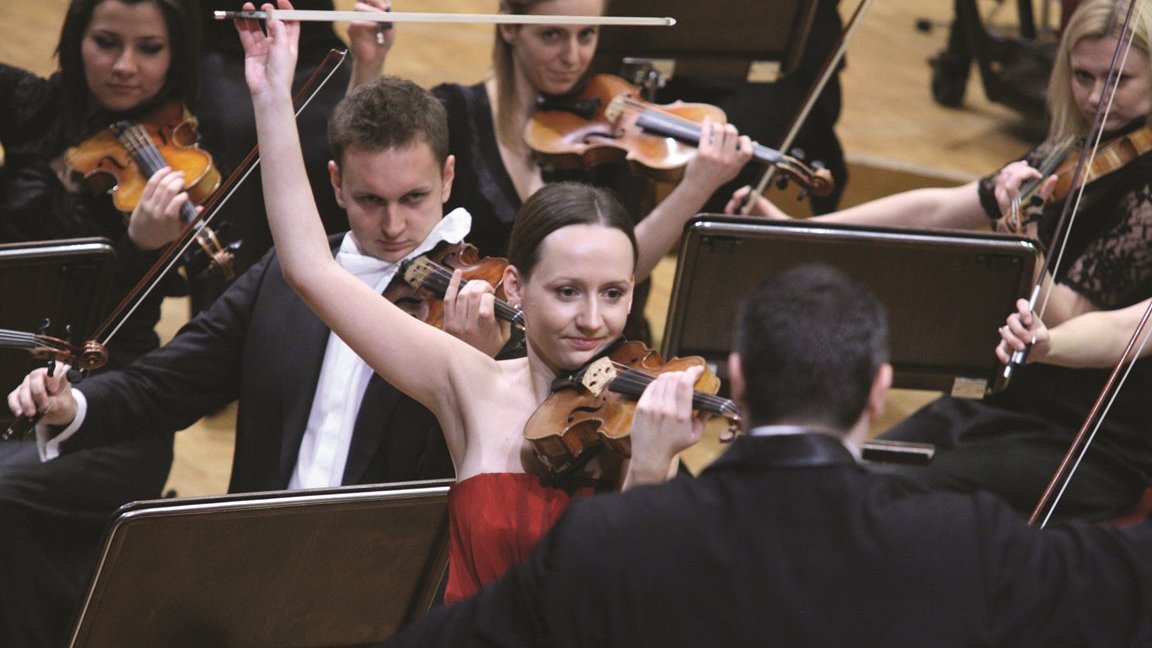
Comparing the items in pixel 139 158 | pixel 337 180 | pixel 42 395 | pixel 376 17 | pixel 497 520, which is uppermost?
pixel 376 17

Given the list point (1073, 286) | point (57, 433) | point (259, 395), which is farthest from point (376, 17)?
point (1073, 286)

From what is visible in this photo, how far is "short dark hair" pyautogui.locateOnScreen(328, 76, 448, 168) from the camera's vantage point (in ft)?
7.11

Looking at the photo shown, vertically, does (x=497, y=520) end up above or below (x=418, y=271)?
below

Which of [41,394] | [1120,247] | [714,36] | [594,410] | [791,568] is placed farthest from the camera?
[714,36]

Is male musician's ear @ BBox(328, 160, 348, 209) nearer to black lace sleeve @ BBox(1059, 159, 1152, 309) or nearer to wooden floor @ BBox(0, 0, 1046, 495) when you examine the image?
black lace sleeve @ BBox(1059, 159, 1152, 309)

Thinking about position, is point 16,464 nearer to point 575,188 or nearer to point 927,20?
point 575,188

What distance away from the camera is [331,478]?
86.6 inches

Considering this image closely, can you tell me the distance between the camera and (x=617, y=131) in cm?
275

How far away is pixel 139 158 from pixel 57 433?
59 cm

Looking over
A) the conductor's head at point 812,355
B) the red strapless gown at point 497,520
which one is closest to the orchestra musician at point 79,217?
the red strapless gown at point 497,520

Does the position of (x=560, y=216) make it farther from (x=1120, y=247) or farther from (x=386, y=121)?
(x=1120, y=247)

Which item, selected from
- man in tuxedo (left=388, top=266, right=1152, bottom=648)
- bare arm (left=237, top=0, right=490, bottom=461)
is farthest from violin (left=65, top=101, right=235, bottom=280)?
man in tuxedo (left=388, top=266, right=1152, bottom=648)

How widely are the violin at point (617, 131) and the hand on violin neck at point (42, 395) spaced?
0.95 m

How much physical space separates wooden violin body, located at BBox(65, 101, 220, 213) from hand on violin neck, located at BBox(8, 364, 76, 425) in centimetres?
51
